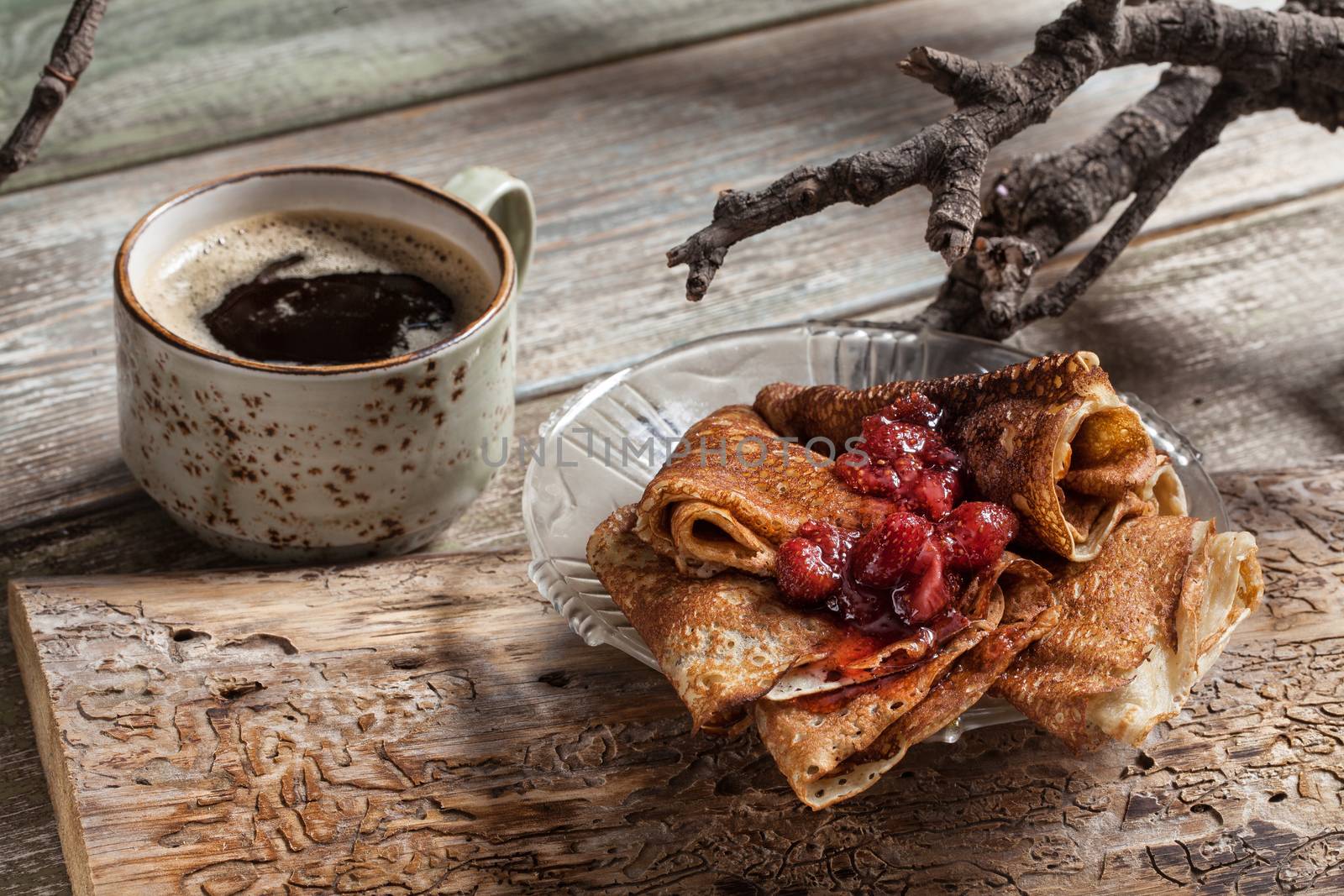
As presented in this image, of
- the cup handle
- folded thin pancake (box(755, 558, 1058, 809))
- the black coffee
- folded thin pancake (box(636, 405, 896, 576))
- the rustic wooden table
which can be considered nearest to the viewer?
folded thin pancake (box(755, 558, 1058, 809))

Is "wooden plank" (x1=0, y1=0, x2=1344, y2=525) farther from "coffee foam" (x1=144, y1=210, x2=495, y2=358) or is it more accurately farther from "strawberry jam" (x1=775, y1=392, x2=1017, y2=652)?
"strawberry jam" (x1=775, y1=392, x2=1017, y2=652)

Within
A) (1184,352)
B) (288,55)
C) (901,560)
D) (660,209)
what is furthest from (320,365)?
(288,55)

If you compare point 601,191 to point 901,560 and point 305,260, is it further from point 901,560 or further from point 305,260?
point 901,560

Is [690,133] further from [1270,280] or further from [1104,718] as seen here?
[1104,718]

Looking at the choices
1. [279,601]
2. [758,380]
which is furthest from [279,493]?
[758,380]

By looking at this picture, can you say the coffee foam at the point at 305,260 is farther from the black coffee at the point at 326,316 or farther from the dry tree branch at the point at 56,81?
the dry tree branch at the point at 56,81

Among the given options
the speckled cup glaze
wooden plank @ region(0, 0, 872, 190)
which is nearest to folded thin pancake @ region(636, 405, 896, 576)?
the speckled cup glaze
